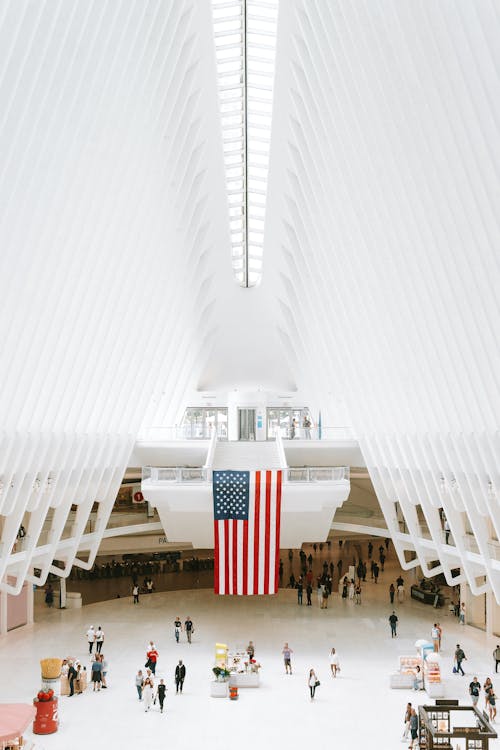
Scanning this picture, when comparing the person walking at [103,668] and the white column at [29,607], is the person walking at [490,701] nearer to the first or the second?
the person walking at [103,668]

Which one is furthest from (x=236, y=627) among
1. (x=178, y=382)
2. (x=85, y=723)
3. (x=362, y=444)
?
(x=178, y=382)

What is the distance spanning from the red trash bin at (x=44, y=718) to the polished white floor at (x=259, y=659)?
270 mm

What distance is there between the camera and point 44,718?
16.6 meters

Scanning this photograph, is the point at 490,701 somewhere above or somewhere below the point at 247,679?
below

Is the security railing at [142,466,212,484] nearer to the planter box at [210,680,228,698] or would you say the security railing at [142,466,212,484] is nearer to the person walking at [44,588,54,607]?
the planter box at [210,680,228,698]

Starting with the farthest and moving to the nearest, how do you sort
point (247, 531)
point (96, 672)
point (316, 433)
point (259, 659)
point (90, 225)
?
point (316, 433)
point (247, 531)
point (259, 659)
point (96, 672)
point (90, 225)

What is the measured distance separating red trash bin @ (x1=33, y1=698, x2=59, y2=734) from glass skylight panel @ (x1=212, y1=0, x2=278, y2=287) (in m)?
15.6

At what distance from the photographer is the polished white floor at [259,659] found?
54.6 feet

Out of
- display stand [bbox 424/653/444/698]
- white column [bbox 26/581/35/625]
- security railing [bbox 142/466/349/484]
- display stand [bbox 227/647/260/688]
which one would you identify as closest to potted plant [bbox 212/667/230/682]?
display stand [bbox 227/647/260/688]

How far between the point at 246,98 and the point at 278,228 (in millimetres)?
7916

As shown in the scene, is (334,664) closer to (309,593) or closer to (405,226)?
(309,593)

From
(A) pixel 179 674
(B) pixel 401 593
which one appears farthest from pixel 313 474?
(A) pixel 179 674

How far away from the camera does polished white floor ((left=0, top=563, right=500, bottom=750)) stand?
54.6 ft

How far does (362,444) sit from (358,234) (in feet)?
35.7
